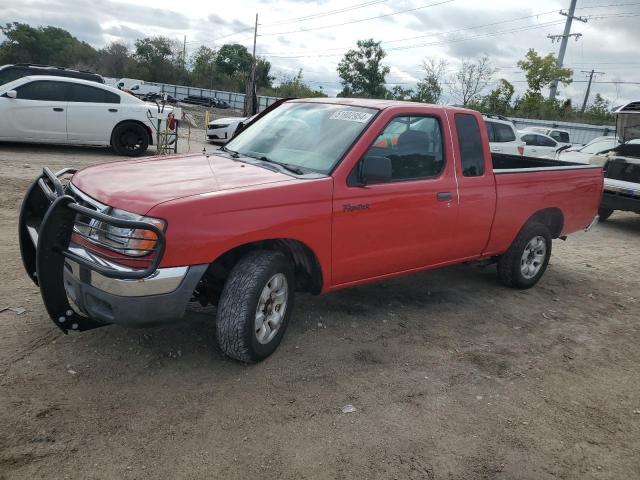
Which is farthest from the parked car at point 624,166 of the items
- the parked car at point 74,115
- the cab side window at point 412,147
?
the parked car at point 74,115

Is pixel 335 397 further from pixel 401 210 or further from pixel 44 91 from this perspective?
pixel 44 91

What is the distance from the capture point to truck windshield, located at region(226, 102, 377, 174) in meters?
3.98

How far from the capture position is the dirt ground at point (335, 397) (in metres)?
2.75

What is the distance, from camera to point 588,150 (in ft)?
40.9

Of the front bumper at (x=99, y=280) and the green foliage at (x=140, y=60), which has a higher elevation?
the green foliage at (x=140, y=60)

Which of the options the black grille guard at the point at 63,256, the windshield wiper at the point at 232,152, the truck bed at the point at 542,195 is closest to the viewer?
the black grille guard at the point at 63,256

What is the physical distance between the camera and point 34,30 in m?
71.4

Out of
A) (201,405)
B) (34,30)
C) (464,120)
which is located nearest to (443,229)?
(464,120)

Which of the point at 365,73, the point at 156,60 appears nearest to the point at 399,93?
the point at 365,73

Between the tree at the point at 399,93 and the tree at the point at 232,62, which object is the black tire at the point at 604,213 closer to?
the tree at the point at 399,93

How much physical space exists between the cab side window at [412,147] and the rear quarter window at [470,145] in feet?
0.83

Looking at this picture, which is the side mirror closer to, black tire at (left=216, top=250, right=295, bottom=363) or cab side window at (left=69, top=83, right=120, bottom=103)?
black tire at (left=216, top=250, right=295, bottom=363)

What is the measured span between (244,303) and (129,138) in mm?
9988

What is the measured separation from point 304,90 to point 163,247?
60.5 m
